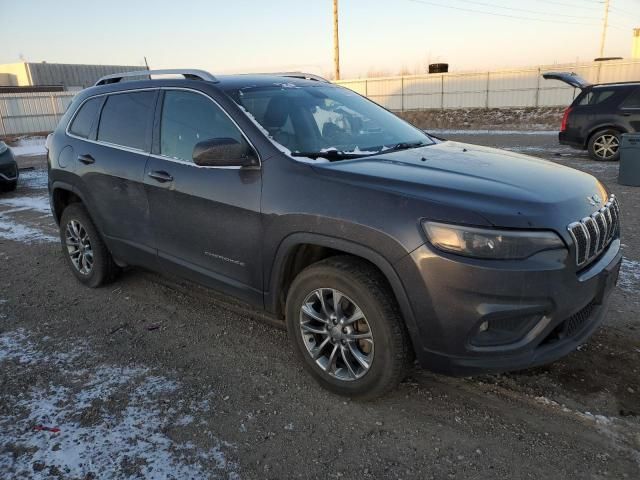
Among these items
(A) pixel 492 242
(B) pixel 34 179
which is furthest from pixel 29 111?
(A) pixel 492 242

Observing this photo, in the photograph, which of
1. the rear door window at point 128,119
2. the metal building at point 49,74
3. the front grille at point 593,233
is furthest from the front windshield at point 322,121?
the metal building at point 49,74

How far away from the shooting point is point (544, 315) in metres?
2.39

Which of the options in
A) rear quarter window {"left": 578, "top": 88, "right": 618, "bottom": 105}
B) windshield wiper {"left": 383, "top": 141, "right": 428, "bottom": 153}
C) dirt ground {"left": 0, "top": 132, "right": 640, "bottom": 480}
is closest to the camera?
dirt ground {"left": 0, "top": 132, "right": 640, "bottom": 480}

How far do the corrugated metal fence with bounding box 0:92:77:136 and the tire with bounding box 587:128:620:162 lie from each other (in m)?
24.7

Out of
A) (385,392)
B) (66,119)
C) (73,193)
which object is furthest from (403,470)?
(66,119)

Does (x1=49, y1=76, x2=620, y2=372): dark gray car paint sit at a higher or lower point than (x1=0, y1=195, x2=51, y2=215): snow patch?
higher

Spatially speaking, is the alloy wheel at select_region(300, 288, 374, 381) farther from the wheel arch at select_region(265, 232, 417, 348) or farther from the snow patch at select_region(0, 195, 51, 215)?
the snow patch at select_region(0, 195, 51, 215)

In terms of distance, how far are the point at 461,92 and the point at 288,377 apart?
90.3 ft

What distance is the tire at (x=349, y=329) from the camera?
2.59 metres

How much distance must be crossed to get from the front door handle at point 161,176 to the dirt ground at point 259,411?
3.83 feet

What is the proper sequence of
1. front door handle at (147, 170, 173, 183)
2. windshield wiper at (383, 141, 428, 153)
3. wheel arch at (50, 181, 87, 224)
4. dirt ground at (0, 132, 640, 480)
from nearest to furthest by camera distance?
1. dirt ground at (0, 132, 640, 480)
2. windshield wiper at (383, 141, 428, 153)
3. front door handle at (147, 170, 173, 183)
4. wheel arch at (50, 181, 87, 224)

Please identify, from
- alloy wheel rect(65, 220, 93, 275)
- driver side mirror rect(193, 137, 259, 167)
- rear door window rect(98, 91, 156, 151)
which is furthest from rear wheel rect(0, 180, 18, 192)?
driver side mirror rect(193, 137, 259, 167)

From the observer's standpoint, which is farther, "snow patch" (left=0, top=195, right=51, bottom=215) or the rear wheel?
the rear wheel

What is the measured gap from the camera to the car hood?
237 cm
